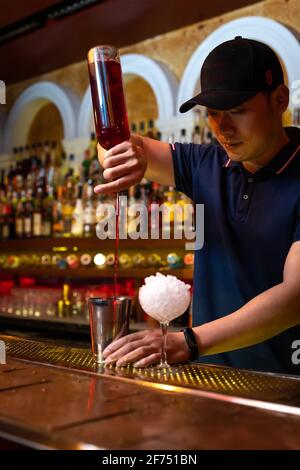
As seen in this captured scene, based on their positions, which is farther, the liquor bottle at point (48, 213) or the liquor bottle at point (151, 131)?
the liquor bottle at point (48, 213)

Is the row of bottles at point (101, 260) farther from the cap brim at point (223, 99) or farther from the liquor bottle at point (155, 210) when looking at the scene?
the cap brim at point (223, 99)

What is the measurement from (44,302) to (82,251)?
44 centimetres

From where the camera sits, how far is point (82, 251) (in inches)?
172

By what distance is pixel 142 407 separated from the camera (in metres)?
1.09

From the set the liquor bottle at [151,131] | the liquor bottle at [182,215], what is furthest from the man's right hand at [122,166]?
the liquor bottle at [151,131]

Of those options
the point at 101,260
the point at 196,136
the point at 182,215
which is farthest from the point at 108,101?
the point at 101,260

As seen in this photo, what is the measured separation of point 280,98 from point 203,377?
0.85 metres

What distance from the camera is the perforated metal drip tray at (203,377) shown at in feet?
4.05

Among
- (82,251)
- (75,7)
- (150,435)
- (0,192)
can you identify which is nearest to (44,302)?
(82,251)

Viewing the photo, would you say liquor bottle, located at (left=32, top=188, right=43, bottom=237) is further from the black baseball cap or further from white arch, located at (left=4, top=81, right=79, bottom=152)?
the black baseball cap

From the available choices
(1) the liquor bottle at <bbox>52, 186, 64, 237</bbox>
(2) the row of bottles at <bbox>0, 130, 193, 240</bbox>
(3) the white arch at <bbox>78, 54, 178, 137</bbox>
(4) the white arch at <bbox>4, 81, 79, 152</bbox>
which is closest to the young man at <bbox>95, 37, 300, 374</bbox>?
(2) the row of bottles at <bbox>0, 130, 193, 240</bbox>

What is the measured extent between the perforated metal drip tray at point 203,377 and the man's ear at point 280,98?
2.51ft
